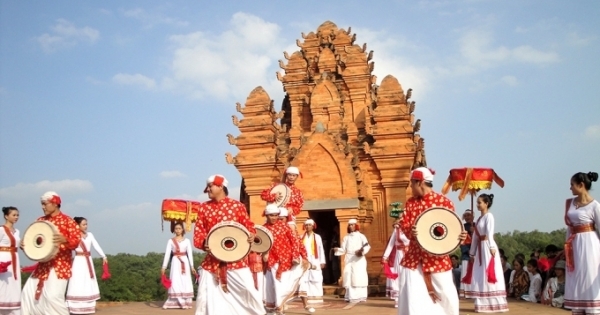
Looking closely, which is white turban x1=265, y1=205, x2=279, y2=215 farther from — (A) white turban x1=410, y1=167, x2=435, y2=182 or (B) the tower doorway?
(B) the tower doorway

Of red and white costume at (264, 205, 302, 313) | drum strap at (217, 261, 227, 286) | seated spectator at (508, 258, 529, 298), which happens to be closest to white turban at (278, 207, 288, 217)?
red and white costume at (264, 205, 302, 313)

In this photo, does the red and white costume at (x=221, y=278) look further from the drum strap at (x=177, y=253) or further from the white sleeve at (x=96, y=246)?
the drum strap at (x=177, y=253)

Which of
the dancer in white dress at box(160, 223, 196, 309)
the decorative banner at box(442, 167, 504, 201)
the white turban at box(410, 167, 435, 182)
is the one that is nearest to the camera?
the white turban at box(410, 167, 435, 182)

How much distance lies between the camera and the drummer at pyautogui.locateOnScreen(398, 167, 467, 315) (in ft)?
18.9

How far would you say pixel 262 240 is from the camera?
781 centimetres

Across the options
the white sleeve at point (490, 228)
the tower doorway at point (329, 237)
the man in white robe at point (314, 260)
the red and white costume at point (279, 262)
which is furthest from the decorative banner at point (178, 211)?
the white sleeve at point (490, 228)

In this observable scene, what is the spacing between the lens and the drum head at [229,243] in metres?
6.41

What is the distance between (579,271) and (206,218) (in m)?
4.45

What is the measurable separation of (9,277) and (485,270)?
24.7ft

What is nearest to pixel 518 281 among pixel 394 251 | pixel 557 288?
pixel 557 288

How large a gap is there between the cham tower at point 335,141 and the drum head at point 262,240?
328 inches

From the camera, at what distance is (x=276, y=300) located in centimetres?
931

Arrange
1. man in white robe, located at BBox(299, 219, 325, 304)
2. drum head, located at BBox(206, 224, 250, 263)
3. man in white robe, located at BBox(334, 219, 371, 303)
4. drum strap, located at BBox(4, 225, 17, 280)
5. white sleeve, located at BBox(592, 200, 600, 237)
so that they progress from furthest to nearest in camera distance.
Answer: man in white robe, located at BBox(334, 219, 371, 303), man in white robe, located at BBox(299, 219, 325, 304), drum strap, located at BBox(4, 225, 17, 280), white sleeve, located at BBox(592, 200, 600, 237), drum head, located at BBox(206, 224, 250, 263)

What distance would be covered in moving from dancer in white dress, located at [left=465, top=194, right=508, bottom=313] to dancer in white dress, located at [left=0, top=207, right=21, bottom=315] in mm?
7261
